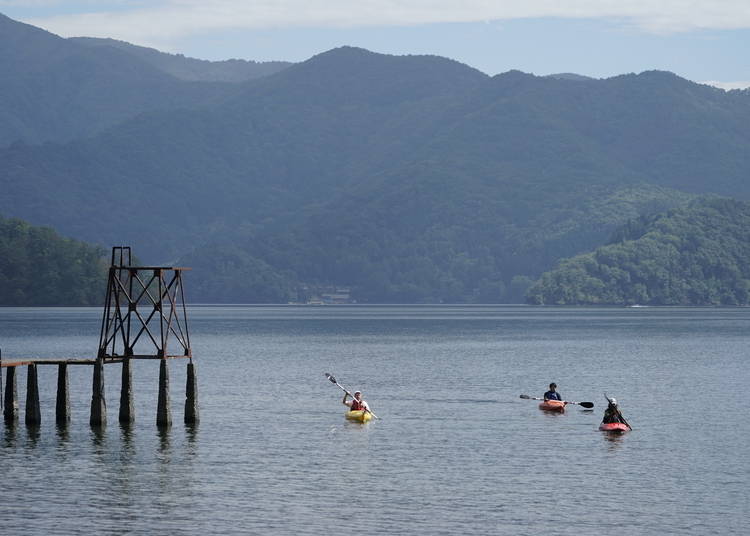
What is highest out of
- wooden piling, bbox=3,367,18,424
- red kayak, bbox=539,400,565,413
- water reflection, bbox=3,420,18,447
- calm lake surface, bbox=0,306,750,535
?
wooden piling, bbox=3,367,18,424

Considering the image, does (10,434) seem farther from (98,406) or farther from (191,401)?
(191,401)

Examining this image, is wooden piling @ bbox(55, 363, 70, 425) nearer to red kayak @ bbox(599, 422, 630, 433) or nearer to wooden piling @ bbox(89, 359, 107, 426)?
wooden piling @ bbox(89, 359, 107, 426)

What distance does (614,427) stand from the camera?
242 feet

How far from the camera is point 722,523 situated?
47.7 m

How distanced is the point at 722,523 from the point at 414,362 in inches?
3846

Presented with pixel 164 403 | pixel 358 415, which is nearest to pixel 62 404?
pixel 164 403

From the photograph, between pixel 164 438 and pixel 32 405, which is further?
pixel 32 405

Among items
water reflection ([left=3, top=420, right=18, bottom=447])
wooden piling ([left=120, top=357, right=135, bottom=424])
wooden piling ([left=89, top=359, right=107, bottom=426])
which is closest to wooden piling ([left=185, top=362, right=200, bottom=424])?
wooden piling ([left=120, top=357, right=135, bottom=424])

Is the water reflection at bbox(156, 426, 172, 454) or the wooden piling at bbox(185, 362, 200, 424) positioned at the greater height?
the wooden piling at bbox(185, 362, 200, 424)

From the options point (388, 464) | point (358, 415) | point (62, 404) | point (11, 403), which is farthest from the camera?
point (358, 415)

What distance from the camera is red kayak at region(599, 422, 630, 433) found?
73.8 metres

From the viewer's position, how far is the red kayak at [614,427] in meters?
73.8

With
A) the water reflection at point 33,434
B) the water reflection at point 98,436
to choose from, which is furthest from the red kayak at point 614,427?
the water reflection at point 33,434

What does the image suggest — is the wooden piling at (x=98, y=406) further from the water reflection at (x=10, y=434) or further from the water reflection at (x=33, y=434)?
the water reflection at (x=10, y=434)
